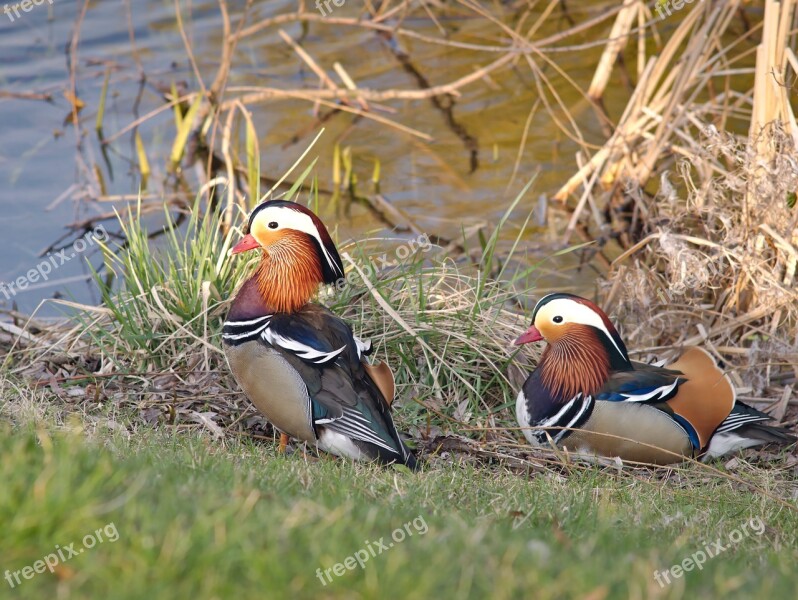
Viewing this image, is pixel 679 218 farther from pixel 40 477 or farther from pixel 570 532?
pixel 40 477

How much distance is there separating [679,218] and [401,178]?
359cm

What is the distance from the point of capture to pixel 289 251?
4992 millimetres

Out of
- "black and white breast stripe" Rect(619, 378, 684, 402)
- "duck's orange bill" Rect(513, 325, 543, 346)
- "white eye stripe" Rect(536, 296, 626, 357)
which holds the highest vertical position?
"white eye stripe" Rect(536, 296, 626, 357)

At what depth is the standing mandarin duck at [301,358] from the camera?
4613 mm

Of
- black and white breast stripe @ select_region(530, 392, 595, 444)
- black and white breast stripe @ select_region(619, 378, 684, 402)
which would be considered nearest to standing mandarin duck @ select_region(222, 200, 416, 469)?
black and white breast stripe @ select_region(530, 392, 595, 444)

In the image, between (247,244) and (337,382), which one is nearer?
(337,382)

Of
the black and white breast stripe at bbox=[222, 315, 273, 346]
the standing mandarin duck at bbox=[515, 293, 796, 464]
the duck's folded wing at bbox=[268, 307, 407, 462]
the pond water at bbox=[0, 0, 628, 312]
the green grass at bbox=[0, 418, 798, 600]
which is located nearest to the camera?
the green grass at bbox=[0, 418, 798, 600]

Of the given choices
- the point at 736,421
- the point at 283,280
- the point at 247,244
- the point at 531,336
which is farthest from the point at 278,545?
the point at 736,421

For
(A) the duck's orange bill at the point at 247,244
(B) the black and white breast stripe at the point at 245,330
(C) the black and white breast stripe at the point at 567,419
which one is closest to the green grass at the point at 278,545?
(B) the black and white breast stripe at the point at 245,330

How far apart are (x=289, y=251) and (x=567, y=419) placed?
1.61 meters

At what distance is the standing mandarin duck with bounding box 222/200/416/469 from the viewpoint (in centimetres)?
461

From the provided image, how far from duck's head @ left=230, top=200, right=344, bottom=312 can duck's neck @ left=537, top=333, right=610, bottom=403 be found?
1.21m

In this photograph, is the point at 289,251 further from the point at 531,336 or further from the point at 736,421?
the point at 736,421

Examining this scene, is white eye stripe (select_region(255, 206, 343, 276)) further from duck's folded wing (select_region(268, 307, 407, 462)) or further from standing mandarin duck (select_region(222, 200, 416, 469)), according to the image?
duck's folded wing (select_region(268, 307, 407, 462))
